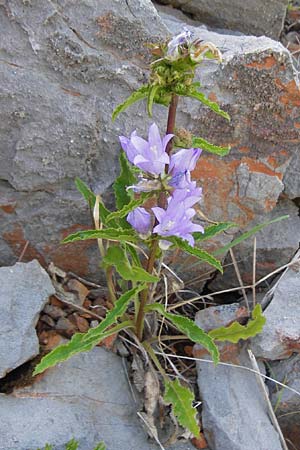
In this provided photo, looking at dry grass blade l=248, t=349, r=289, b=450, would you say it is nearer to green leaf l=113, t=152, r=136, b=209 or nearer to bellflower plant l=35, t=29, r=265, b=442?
bellflower plant l=35, t=29, r=265, b=442

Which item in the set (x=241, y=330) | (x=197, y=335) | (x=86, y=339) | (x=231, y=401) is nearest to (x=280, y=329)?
(x=241, y=330)

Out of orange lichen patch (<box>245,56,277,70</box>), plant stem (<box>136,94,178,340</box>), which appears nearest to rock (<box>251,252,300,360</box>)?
plant stem (<box>136,94,178,340</box>)

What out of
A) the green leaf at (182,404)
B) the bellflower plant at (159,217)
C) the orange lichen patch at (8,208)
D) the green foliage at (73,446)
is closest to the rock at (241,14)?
the bellflower plant at (159,217)

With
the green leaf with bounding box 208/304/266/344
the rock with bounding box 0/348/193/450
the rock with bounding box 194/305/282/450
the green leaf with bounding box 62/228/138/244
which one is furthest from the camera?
the green leaf with bounding box 208/304/266/344

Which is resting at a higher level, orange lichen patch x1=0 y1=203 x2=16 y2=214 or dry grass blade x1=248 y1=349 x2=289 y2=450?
orange lichen patch x1=0 y1=203 x2=16 y2=214

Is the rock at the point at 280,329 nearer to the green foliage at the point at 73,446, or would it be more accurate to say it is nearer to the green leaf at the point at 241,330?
the green leaf at the point at 241,330

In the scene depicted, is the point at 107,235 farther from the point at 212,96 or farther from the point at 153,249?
the point at 212,96

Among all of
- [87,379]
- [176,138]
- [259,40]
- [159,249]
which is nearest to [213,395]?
[87,379]
